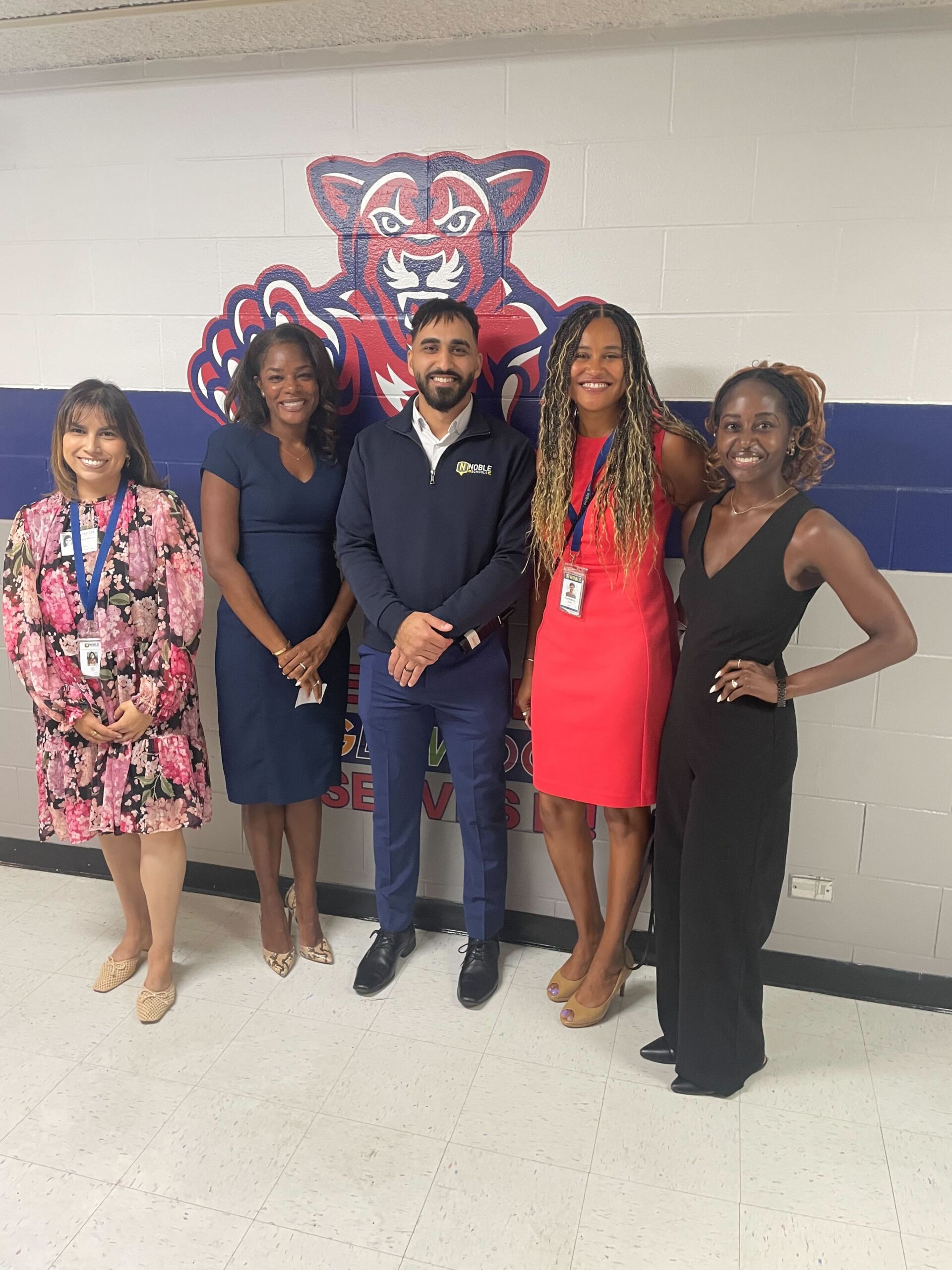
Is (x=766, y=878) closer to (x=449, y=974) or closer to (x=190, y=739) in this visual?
(x=449, y=974)

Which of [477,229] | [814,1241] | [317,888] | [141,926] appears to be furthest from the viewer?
[317,888]

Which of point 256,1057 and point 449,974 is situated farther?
point 449,974

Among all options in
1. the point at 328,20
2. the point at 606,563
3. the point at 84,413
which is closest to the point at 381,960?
the point at 606,563

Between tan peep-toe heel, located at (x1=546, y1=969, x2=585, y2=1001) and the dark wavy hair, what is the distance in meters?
1.93

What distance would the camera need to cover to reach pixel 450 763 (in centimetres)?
264

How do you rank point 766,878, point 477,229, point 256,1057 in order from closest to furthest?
1. point 766,878
2. point 256,1057
3. point 477,229

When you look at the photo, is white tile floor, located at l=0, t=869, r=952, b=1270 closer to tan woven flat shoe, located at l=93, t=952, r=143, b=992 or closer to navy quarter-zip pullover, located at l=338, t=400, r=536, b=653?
tan woven flat shoe, located at l=93, t=952, r=143, b=992

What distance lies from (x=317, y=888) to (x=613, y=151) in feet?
8.12

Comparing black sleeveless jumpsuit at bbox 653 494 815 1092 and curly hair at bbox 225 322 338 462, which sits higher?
curly hair at bbox 225 322 338 462

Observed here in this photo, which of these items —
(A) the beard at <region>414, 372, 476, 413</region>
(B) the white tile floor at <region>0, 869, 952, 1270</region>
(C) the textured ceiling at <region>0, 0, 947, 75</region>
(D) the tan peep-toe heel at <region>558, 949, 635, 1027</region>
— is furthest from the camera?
(D) the tan peep-toe heel at <region>558, 949, 635, 1027</region>

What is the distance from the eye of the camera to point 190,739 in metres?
2.60

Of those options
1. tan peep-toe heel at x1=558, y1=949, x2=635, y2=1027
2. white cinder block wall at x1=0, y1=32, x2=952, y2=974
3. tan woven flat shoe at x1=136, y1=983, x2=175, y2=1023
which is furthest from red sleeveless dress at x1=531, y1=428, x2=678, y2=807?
tan woven flat shoe at x1=136, y1=983, x2=175, y2=1023

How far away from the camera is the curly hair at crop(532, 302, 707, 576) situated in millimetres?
2275

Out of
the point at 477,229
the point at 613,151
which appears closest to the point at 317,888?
the point at 477,229
